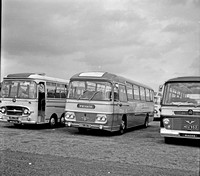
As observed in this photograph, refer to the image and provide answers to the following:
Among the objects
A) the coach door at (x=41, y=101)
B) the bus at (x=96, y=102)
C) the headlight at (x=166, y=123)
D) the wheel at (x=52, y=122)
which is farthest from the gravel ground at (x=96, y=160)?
the wheel at (x=52, y=122)

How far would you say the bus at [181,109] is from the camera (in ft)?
33.7

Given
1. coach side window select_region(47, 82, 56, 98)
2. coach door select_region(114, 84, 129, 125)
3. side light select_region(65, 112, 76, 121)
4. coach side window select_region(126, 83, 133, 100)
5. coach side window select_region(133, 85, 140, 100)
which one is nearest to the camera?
side light select_region(65, 112, 76, 121)

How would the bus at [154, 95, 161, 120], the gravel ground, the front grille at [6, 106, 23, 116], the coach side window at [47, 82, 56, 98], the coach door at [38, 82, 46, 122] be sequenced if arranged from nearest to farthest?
the gravel ground → the front grille at [6, 106, 23, 116] → the coach door at [38, 82, 46, 122] → the coach side window at [47, 82, 56, 98] → the bus at [154, 95, 161, 120]

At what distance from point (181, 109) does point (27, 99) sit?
23.9 feet

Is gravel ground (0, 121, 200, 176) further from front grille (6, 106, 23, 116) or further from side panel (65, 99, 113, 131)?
front grille (6, 106, 23, 116)

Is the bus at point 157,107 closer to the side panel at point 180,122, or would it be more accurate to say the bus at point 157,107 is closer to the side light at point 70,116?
the side light at point 70,116

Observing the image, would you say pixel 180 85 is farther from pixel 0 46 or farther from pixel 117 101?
pixel 0 46

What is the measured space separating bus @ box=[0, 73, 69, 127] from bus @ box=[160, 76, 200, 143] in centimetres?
633

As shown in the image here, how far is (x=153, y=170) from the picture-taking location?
6.23 meters

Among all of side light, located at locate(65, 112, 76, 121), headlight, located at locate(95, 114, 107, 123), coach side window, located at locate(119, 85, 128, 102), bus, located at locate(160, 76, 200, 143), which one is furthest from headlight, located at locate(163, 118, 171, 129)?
side light, located at locate(65, 112, 76, 121)

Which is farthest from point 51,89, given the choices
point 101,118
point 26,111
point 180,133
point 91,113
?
point 180,133

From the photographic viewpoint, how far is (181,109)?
10438 millimetres

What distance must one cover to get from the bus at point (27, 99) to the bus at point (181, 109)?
20.8ft

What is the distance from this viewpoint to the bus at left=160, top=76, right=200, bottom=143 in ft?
33.7
